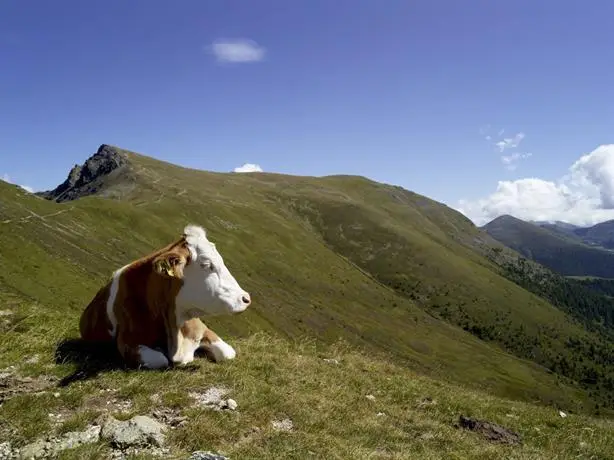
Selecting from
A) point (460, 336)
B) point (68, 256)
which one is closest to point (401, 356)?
point (460, 336)

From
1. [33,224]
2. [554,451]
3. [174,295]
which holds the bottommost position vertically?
[554,451]

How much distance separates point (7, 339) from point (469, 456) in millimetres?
9826

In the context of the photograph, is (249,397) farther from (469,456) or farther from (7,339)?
(7,339)

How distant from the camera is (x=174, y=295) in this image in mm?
9719

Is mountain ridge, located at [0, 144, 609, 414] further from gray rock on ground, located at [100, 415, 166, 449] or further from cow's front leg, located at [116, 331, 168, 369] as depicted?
gray rock on ground, located at [100, 415, 166, 449]

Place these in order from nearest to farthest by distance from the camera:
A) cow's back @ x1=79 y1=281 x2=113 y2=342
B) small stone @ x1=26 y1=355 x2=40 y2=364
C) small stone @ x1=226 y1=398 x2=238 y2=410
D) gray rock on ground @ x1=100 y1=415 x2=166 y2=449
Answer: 1. gray rock on ground @ x1=100 y1=415 x2=166 y2=449
2. small stone @ x1=226 y1=398 x2=238 y2=410
3. small stone @ x1=26 y1=355 x2=40 y2=364
4. cow's back @ x1=79 y1=281 x2=113 y2=342

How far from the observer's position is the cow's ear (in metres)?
9.58

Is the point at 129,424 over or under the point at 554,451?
over

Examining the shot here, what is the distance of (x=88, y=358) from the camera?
10445 mm

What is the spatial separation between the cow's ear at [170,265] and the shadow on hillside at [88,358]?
5.97 ft

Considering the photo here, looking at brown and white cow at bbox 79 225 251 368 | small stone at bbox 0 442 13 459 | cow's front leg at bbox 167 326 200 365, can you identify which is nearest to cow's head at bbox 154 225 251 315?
brown and white cow at bbox 79 225 251 368

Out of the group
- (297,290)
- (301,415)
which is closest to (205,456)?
(301,415)

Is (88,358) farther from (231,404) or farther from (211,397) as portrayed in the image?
(231,404)

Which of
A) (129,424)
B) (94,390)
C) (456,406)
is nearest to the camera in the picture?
(129,424)
